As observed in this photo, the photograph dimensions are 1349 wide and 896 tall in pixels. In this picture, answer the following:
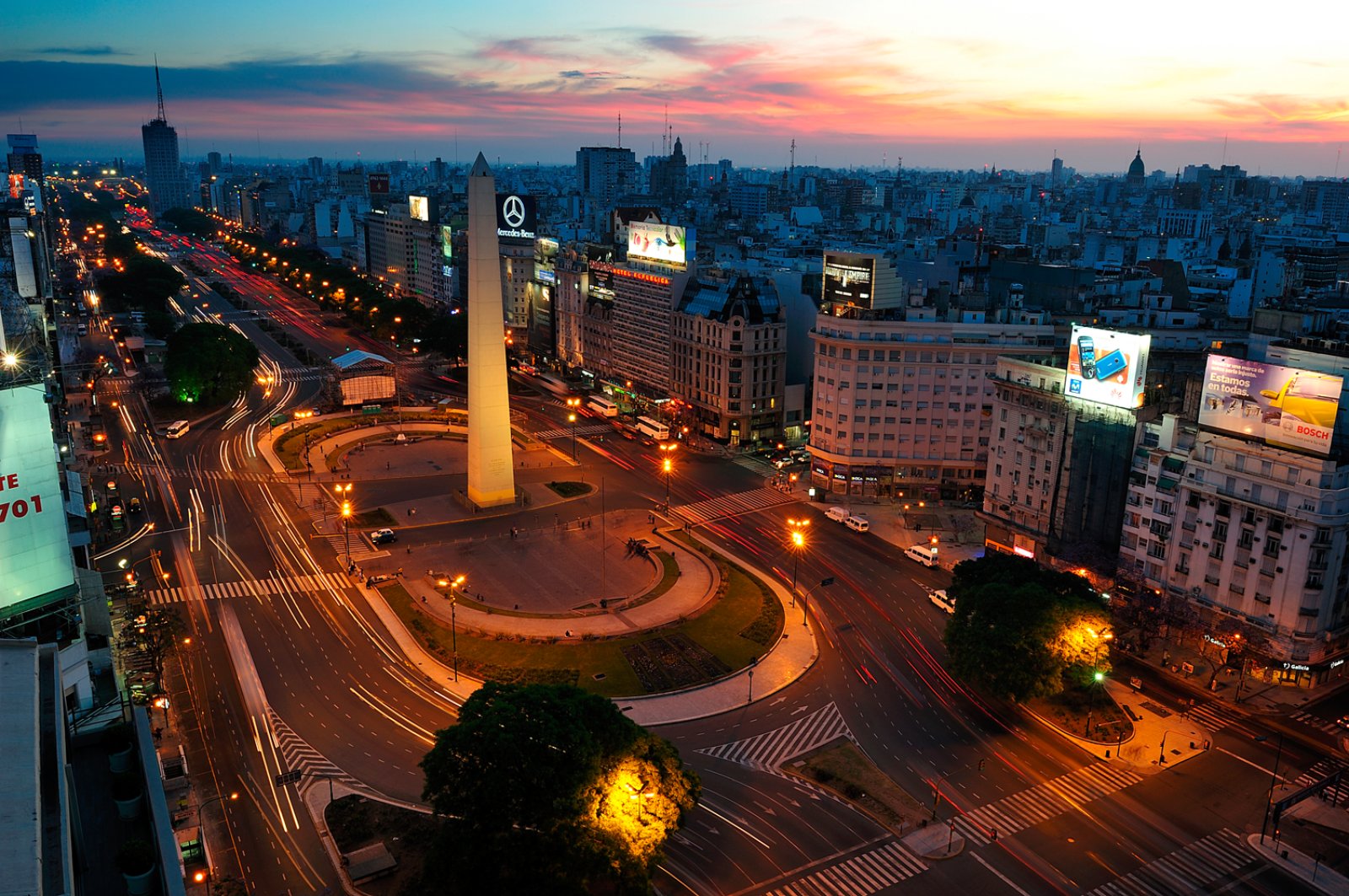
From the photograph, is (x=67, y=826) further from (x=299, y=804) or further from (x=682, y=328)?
(x=682, y=328)

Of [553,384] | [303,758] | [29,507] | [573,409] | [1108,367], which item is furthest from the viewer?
[553,384]

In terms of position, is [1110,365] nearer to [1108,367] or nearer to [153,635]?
[1108,367]

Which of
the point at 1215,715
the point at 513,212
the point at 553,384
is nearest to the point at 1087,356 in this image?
the point at 1215,715

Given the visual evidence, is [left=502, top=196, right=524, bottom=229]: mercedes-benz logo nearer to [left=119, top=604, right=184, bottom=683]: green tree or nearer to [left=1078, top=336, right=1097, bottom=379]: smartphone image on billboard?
[left=119, top=604, right=184, bottom=683]: green tree

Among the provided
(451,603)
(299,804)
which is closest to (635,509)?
(451,603)

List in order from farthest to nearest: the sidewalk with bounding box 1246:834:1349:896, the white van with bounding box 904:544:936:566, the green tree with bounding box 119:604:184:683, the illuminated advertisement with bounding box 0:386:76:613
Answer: the white van with bounding box 904:544:936:566 → the green tree with bounding box 119:604:184:683 → the sidewalk with bounding box 1246:834:1349:896 → the illuminated advertisement with bounding box 0:386:76:613

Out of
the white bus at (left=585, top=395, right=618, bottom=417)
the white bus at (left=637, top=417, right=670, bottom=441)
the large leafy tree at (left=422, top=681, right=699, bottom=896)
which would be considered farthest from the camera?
the white bus at (left=585, top=395, right=618, bottom=417)

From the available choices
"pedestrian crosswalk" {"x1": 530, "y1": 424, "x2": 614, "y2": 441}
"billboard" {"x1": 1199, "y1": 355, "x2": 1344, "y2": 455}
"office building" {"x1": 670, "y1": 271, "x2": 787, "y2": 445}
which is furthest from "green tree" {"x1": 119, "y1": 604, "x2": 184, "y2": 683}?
"billboard" {"x1": 1199, "y1": 355, "x2": 1344, "y2": 455}
